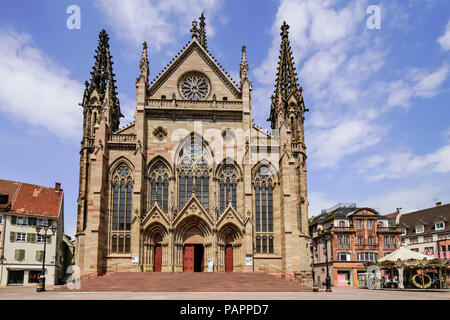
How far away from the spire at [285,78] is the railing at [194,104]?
559 cm

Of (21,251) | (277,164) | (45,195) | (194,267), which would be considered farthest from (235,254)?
(45,195)

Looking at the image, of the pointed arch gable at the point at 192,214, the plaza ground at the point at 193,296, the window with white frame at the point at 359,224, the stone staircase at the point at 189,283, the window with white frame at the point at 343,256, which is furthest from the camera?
the window with white frame at the point at 359,224

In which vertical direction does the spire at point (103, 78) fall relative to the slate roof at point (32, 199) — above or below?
above

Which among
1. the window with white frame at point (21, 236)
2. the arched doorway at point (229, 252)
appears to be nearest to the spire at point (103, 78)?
the window with white frame at point (21, 236)

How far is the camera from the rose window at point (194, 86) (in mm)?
41381

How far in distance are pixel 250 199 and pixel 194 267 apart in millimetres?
8171

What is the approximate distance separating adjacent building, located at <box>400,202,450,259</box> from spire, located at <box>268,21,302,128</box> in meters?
34.7

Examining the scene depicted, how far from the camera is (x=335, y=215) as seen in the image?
→ 6241 cm

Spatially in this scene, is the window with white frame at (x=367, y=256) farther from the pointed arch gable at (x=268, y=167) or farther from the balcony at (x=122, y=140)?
the balcony at (x=122, y=140)

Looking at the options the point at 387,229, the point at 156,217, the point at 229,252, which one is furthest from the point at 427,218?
the point at 156,217

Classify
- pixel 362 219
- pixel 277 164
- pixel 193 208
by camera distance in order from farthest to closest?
pixel 362 219 → pixel 277 164 → pixel 193 208

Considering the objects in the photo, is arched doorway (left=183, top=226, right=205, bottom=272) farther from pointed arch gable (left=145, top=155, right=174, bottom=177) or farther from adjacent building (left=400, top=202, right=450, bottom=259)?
adjacent building (left=400, top=202, right=450, bottom=259)
